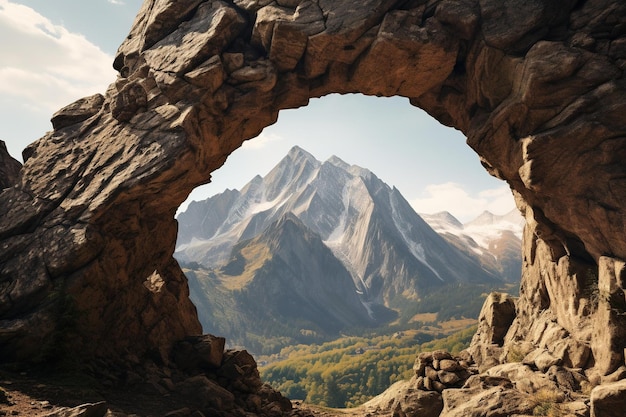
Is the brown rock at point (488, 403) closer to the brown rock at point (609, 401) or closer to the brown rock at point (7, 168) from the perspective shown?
the brown rock at point (609, 401)

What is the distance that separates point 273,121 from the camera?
44.7 metres

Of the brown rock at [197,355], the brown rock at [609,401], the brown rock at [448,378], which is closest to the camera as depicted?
the brown rock at [609,401]

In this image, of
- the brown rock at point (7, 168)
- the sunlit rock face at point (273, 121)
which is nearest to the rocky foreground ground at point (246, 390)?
the sunlit rock face at point (273, 121)

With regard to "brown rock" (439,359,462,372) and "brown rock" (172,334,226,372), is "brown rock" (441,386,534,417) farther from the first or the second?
"brown rock" (172,334,226,372)

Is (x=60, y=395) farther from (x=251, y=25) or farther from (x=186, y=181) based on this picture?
(x=251, y=25)

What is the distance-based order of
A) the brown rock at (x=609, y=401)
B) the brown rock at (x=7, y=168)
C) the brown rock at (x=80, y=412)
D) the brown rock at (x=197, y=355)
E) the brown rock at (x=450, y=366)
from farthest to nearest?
1. the brown rock at (x=7, y=168)
2. the brown rock at (x=197, y=355)
3. the brown rock at (x=450, y=366)
4. the brown rock at (x=609, y=401)
5. the brown rock at (x=80, y=412)

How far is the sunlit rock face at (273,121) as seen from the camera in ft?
103

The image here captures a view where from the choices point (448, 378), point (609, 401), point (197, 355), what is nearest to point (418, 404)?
point (448, 378)

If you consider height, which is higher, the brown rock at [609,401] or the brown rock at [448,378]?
the brown rock at [609,401]

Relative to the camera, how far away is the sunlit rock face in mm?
31391

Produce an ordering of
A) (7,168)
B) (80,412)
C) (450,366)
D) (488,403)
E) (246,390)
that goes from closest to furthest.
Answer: (80,412) < (488,403) < (450,366) < (246,390) < (7,168)

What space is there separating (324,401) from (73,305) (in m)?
167

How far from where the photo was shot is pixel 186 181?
38281 mm

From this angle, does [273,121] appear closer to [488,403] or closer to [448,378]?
[448,378]
